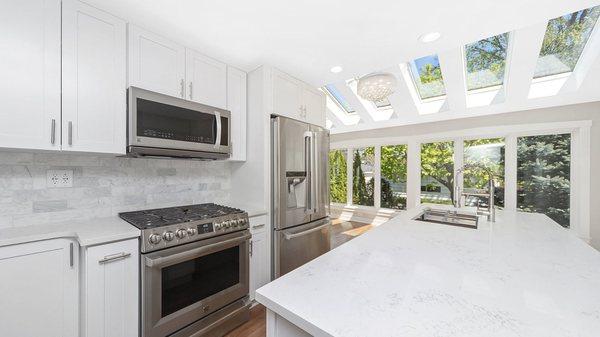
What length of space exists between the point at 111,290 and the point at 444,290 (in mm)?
1716

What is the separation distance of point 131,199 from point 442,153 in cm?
515

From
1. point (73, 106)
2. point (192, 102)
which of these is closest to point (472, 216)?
point (192, 102)

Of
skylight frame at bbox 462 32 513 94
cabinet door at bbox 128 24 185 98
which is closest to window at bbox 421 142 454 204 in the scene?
skylight frame at bbox 462 32 513 94

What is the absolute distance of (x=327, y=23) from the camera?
5.70 ft

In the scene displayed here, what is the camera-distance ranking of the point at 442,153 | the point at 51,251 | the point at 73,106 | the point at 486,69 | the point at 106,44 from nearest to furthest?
the point at 51,251 < the point at 73,106 < the point at 106,44 < the point at 486,69 < the point at 442,153

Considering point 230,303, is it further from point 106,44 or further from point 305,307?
point 106,44

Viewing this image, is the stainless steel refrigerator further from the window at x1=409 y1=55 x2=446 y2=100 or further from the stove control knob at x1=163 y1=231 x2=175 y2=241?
Answer: the window at x1=409 y1=55 x2=446 y2=100

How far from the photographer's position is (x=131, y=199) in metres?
2.04

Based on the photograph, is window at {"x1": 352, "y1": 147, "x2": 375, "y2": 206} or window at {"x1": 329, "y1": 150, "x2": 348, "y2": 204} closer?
window at {"x1": 352, "y1": 147, "x2": 375, "y2": 206}

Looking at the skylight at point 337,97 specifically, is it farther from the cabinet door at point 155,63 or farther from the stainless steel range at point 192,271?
the stainless steel range at point 192,271

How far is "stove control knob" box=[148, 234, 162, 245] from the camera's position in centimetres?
148

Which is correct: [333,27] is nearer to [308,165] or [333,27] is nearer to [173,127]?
[308,165]

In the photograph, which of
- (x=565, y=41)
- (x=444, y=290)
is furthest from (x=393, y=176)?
(x=444, y=290)

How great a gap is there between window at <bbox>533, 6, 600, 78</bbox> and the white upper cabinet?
8.79 ft
